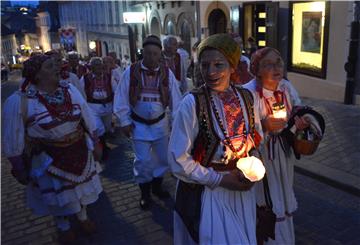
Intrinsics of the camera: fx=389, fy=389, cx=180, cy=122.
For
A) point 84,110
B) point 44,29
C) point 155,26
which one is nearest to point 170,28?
point 155,26

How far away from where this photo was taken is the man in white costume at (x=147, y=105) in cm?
464

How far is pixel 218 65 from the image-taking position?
7.97 feet

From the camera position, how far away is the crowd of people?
2445 mm

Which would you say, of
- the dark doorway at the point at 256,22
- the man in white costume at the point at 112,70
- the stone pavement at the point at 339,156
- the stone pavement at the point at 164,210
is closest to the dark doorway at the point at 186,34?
the dark doorway at the point at 256,22

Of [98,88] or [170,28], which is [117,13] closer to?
[170,28]

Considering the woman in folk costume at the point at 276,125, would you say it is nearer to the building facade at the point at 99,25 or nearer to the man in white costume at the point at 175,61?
the man in white costume at the point at 175,61

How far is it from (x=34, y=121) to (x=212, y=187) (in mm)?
2027

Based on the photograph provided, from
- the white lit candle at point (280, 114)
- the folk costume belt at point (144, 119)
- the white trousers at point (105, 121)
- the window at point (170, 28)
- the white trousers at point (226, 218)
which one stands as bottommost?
the white trousers at point (105, 121)

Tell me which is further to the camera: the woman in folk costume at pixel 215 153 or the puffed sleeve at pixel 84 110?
the puffed sleeve at pixel 84 110

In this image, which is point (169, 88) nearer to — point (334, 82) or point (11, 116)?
point (11, 116)

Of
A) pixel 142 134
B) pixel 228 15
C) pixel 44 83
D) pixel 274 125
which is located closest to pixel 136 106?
pixel 142 134

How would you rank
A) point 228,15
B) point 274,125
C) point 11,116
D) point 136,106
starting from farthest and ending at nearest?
1. point 228,15
2. point 136,106
3. point 11,116
4. point 274,125

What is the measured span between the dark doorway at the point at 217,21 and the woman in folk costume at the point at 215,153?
46.9 feet

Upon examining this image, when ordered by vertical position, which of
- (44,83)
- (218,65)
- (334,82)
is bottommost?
(334,82)
